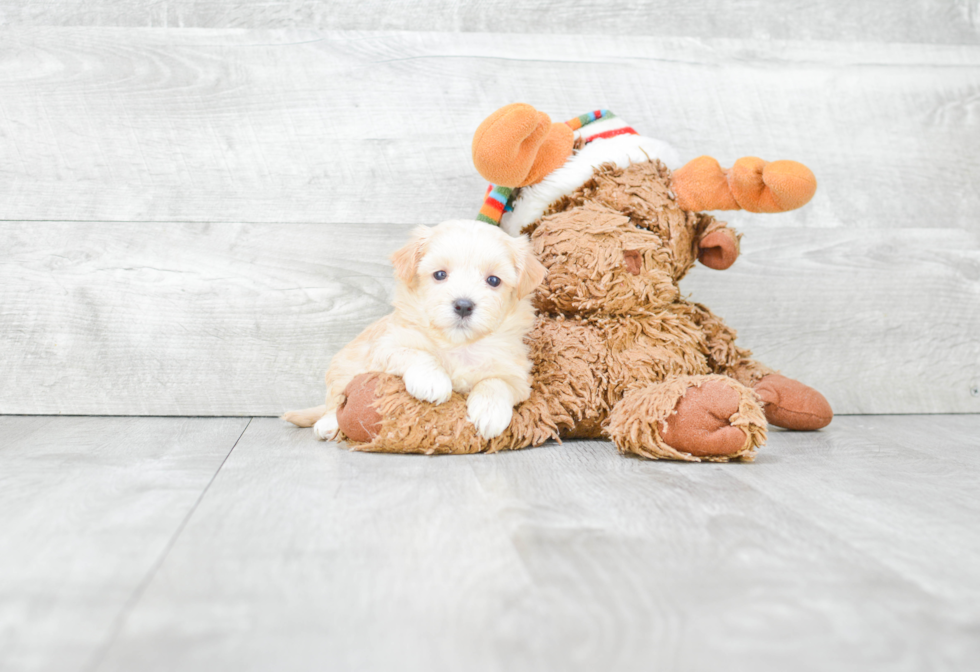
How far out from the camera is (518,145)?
1126mm

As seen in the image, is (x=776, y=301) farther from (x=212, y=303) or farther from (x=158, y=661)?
(x=158, y=661)

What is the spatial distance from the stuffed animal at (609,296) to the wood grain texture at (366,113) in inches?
10.9

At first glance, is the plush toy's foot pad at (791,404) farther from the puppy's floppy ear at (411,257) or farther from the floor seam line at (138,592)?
the floor seam line at (138,592)

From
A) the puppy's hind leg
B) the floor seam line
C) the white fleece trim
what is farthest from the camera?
the puppy's hind leg

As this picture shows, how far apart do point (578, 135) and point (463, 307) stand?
0.45 meters

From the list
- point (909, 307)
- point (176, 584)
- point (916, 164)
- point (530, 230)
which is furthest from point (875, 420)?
point (176, 584)

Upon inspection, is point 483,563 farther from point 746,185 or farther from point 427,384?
point 746,185

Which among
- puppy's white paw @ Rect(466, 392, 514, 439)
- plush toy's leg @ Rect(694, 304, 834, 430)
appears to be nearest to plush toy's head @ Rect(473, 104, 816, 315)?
plush toy's leg @ Rect(694, 304, 834, 430)

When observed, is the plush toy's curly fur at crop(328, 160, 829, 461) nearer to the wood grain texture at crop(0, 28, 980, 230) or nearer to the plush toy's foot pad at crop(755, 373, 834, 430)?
the plush toy's foot pad at crop(755, 373, 834, 430)

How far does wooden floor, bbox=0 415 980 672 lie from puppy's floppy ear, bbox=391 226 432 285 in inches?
11.1

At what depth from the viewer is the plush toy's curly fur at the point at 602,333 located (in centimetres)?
110

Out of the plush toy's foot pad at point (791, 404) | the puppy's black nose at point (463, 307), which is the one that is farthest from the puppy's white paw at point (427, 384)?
the plush toy's foot pad at point (791, 404)

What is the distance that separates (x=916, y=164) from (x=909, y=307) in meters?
0.31

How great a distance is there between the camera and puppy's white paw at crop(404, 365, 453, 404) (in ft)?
3.55
